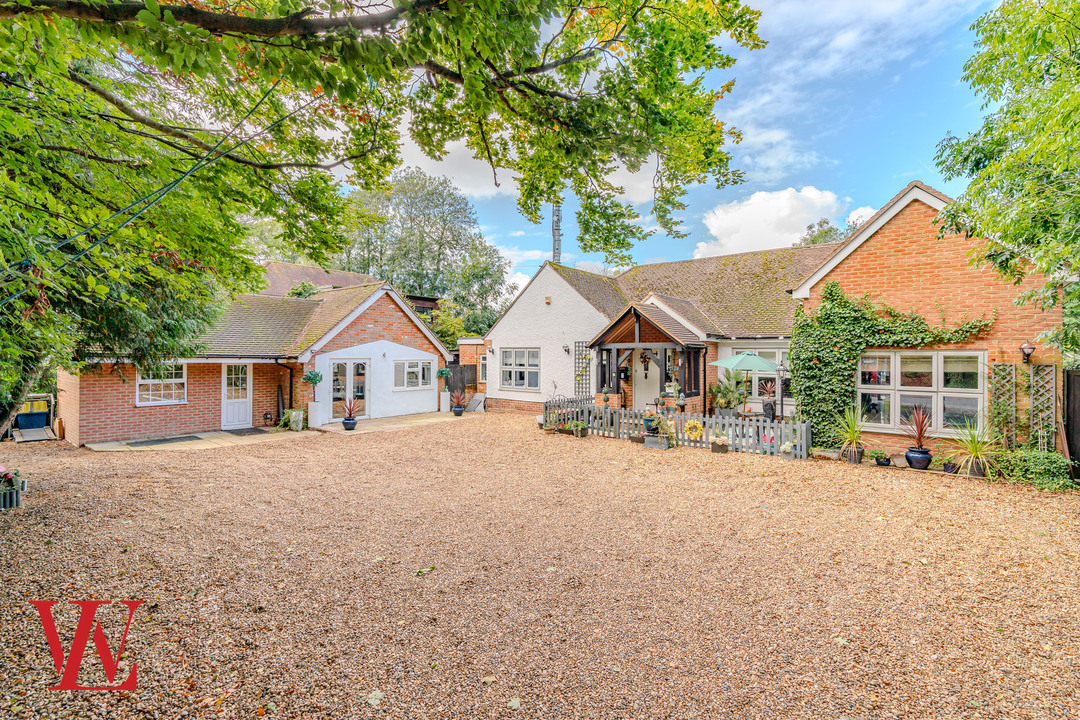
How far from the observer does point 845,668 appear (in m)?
3.38

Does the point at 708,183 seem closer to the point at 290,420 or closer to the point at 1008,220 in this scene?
the point at 1008,220

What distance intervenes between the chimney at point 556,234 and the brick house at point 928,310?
20.2 metres

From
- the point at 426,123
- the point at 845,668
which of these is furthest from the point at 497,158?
the point at 845,668

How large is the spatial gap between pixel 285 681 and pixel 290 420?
13600mm

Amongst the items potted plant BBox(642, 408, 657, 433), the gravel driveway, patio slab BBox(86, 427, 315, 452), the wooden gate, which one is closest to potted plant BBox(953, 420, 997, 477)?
the gravel driveway

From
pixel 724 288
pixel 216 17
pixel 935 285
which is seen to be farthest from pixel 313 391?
pixel 935 285

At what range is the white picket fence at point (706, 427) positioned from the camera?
35.5ft

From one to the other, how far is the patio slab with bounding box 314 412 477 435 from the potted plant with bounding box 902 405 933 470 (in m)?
13.8

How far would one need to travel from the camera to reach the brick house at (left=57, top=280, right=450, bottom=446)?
1285 centimetres

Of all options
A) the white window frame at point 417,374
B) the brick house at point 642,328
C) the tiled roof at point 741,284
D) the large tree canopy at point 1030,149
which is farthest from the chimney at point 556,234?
the large tree canopy at point 1030,149

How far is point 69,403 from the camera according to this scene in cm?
1301

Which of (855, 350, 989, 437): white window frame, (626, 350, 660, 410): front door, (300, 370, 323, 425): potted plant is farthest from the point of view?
(626, 350, 660, 410): front door

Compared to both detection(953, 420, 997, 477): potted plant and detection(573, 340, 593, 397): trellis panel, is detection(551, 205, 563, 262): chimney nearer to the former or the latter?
detection(573, 340, 593, 397): trellis panel

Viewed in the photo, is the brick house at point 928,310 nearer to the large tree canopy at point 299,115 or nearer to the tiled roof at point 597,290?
the large tree canopy at point 299,115
